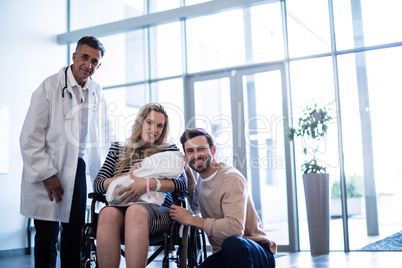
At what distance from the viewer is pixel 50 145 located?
2.55 m

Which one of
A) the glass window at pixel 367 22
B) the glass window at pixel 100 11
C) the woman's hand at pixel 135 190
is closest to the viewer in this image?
the woman's hand at pixel 135 190

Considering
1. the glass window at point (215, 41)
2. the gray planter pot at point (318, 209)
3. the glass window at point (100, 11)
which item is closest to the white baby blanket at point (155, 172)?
the gray planter pot at point (318, 209)

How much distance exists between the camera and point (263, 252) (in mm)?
2152

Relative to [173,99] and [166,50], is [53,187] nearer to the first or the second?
[173,99]

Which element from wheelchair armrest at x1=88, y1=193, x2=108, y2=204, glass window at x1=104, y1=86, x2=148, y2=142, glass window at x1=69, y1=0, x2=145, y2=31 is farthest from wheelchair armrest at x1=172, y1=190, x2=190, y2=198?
glass window at x1=69, y1=0, x2=145, y2=31

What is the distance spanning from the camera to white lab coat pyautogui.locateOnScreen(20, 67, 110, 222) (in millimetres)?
2453

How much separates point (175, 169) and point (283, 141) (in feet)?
11.0

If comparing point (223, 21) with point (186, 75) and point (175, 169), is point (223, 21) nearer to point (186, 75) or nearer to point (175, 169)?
point (186, 75)

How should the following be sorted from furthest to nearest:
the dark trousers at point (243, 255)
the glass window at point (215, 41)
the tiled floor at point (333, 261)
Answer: the glass window at point (215, 41)
the tiled floor at point (333, 261)
the dark trousers at point (243, 255)

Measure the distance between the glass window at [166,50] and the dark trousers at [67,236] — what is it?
3.74 m

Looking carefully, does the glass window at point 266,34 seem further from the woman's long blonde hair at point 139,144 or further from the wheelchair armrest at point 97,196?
the wheelchair armrest at point 97,196

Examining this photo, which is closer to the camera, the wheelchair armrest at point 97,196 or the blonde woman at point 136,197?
the blonde woman at point 136,197

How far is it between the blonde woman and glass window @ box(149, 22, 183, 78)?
3.69 meters

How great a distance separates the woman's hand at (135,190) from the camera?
2244 mm
